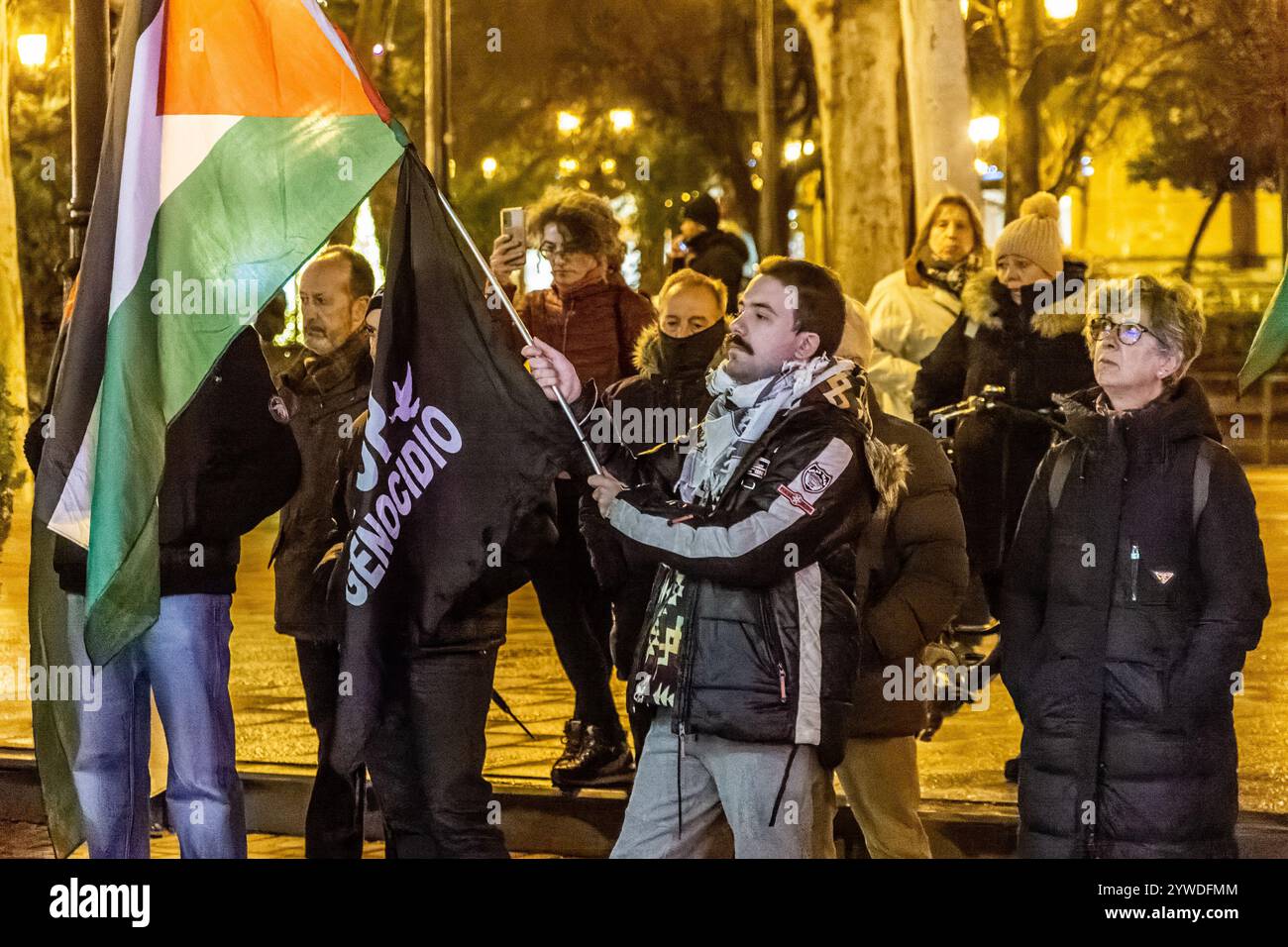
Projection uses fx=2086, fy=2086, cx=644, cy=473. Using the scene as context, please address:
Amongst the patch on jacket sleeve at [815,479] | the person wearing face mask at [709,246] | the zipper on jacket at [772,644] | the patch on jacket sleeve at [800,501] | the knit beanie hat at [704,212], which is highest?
the knit beanie hat at [704,212]

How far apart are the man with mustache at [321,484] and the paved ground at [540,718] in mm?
1276

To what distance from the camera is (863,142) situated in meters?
15.3

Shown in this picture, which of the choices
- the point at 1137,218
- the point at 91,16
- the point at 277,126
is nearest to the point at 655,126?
the point at 1137,218

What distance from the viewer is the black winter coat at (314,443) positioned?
254 inches

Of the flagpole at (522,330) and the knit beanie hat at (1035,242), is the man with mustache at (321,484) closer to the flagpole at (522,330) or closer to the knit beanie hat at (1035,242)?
the flagpole at (522,330)

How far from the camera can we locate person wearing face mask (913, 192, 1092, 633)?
7863mm

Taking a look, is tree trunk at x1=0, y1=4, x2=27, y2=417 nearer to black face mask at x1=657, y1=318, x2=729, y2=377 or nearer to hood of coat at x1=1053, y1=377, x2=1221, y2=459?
black face mask at x1=657, y1=318, x2=729, y2=377

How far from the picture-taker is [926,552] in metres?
6.02

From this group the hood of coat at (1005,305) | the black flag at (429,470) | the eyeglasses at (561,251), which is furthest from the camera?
the hood of coat at (1005,305)

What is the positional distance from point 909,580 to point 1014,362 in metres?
2.23

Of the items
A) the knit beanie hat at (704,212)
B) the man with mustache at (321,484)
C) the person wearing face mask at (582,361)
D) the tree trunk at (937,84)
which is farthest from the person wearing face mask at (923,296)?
the tree trunk at (937,84)

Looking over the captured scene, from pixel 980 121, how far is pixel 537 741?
718 inches

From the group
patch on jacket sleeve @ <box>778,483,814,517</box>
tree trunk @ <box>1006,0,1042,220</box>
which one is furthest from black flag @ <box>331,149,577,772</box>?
tree trunk @ <box>1006,0,1042,220</box>
